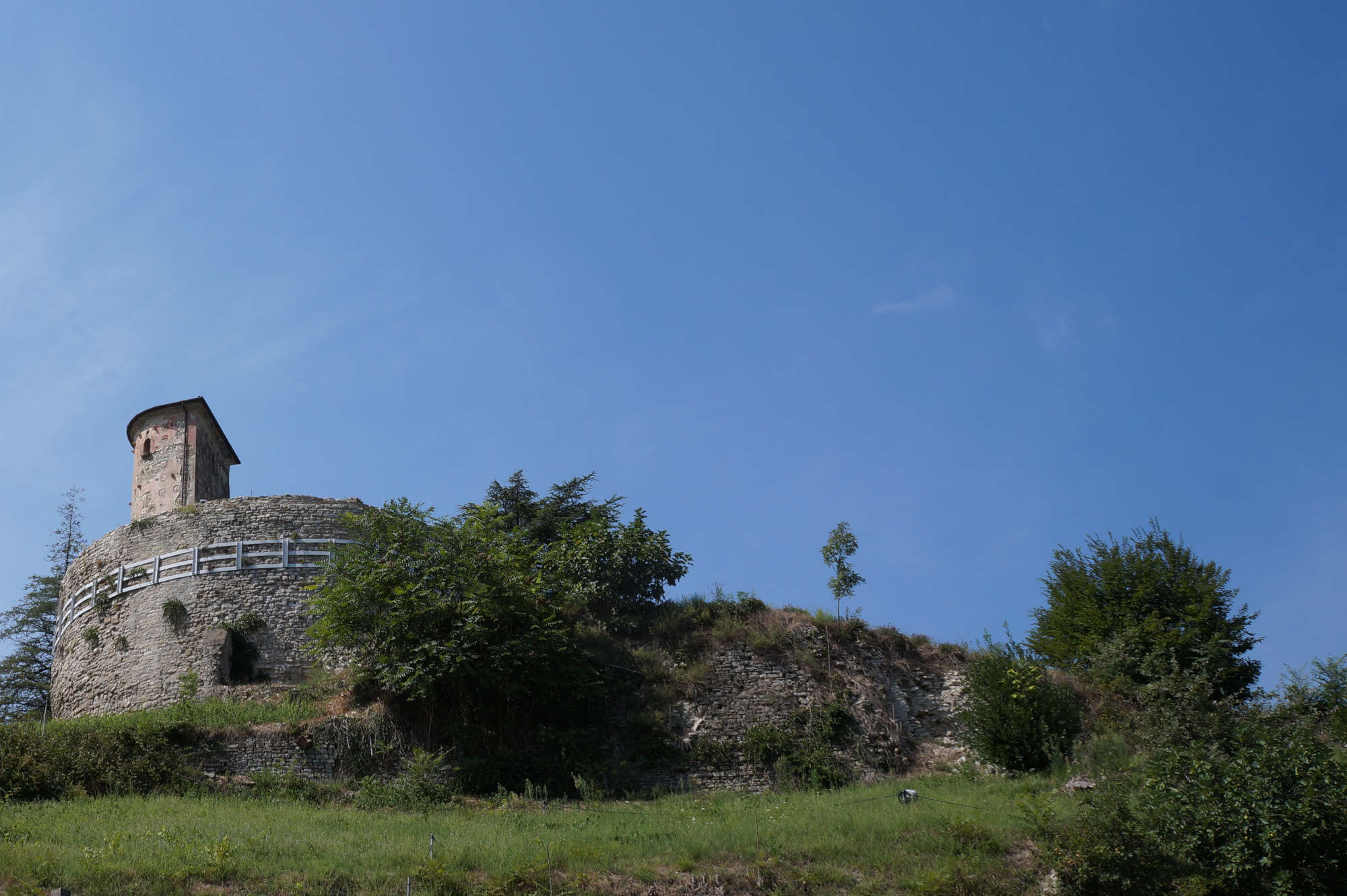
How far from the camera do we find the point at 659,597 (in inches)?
1021

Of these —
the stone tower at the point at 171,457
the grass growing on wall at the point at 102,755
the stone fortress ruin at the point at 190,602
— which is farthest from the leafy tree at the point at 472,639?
the stone tower at the point at 171,457

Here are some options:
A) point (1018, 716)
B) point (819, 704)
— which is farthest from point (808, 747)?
point (1018, 716)

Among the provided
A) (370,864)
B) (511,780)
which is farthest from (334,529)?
(370,864)

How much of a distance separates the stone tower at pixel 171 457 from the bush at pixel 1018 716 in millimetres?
18546

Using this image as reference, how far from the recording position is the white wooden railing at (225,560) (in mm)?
25797

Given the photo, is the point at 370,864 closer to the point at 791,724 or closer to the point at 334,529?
the point at 791,724

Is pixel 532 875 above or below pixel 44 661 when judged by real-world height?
below

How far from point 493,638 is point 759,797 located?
17.1ft

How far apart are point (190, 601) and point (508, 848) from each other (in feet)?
44.4

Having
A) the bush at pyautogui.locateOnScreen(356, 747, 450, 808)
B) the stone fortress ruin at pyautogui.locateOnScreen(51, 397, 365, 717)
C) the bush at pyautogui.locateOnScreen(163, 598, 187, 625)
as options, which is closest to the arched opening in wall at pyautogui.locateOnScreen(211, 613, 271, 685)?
the stone fortress ruin at pyautogui.locateOnScreen(51, 397, 365, 717)

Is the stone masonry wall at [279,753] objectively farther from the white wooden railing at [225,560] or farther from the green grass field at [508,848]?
the white wooden railing at [225,560]

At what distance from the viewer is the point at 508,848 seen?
14797mm

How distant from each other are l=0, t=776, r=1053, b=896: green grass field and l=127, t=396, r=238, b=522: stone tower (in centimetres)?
1209

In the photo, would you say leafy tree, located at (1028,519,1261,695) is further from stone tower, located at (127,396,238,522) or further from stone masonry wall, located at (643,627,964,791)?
stone tower, located at (127,396,238,522)
